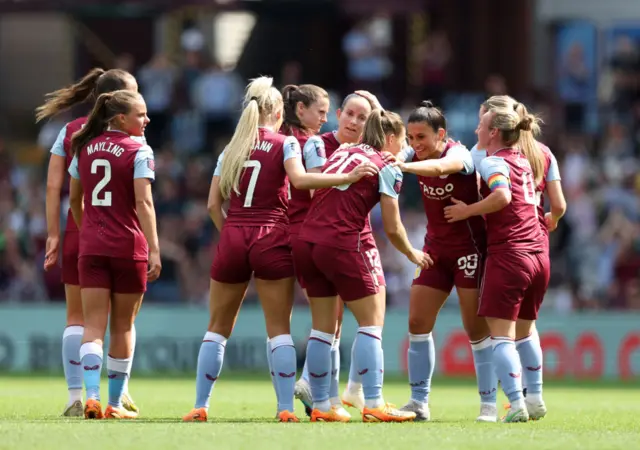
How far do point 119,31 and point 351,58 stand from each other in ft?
21.1

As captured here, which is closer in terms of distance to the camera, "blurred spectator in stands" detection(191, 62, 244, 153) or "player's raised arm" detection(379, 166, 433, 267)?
"player's raised arm" detection(379, 166, 433, 267)

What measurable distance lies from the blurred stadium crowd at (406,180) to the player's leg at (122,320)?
26.0ft

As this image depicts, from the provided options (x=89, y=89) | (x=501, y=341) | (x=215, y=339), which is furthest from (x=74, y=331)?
(x=501, y=341)

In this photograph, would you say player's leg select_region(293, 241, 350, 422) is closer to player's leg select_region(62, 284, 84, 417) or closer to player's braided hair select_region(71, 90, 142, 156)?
player's braided hair select_region(71, 90, 142, 156)

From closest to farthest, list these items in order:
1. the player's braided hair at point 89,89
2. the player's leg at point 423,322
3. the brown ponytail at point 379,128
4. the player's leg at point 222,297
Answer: the player's leg at point 222,297 → the brown ponytail at point 379,128 → the player's leg at point 423,322 → the player's braided hair at point 89,89

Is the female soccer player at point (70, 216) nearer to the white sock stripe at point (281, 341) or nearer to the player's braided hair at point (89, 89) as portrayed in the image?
the player's braided hair at point (89, 89)

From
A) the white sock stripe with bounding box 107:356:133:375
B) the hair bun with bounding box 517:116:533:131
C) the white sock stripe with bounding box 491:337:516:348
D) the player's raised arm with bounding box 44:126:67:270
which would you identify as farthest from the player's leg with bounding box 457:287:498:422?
the player's raised arm with bounding box 44:126:67:270

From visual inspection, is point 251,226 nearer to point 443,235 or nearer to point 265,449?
point 443,235

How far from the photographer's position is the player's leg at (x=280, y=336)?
9.04m

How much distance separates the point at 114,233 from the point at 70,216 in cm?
85

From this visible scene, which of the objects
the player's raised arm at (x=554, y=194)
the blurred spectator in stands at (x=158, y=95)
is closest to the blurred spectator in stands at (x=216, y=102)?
the blurred spectator in stands at (x=158, y=95)

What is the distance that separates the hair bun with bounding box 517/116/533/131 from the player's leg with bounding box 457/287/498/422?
118cm

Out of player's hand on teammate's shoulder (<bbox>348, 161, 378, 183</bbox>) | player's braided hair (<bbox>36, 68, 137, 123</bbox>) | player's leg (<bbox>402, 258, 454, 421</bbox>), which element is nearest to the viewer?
player's hand on teammate's shoulder (<bbox>348, 161, 378, 183</bbox>)

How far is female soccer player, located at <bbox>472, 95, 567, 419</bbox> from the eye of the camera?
972 centimetres
